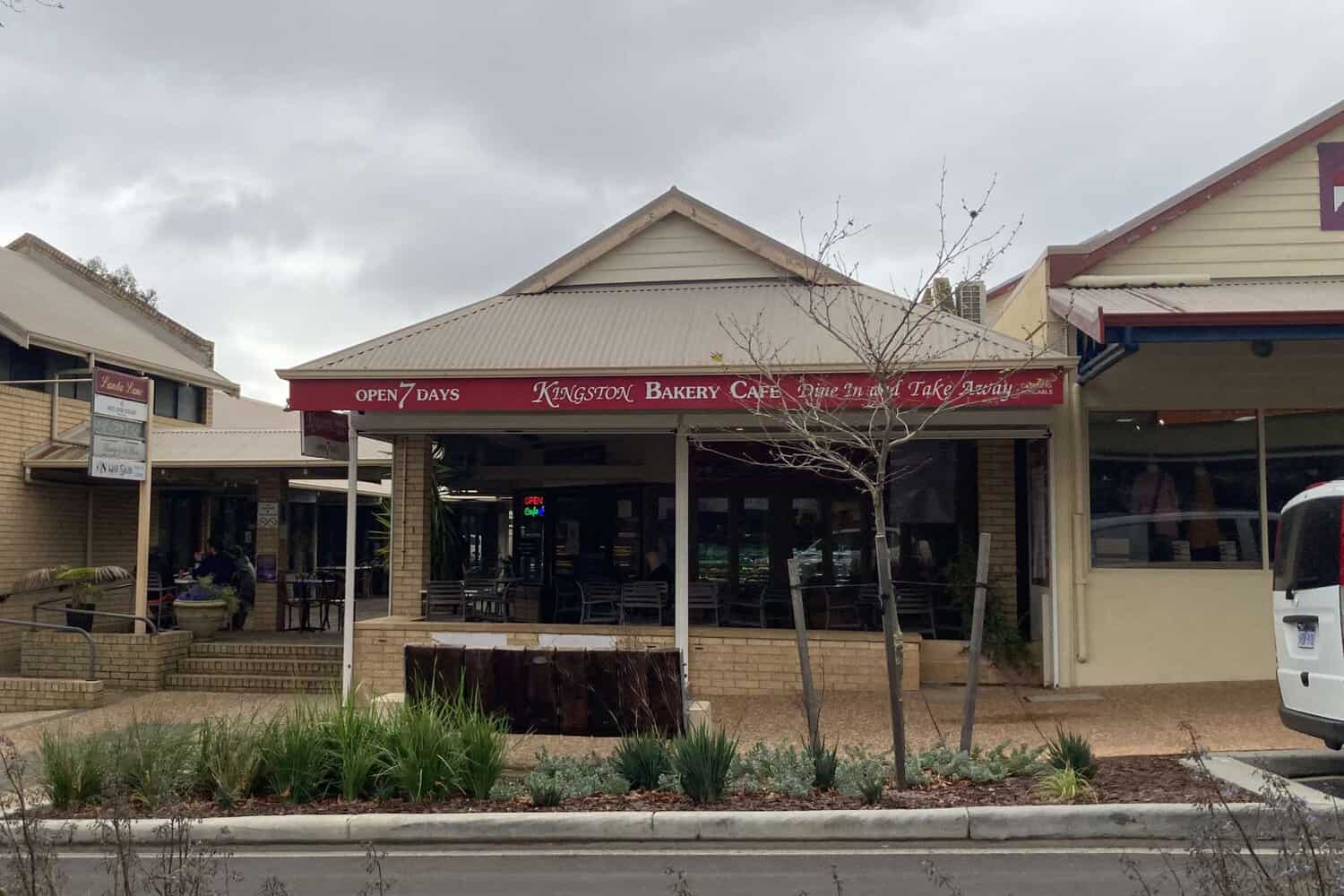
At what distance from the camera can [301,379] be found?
11.6 metres

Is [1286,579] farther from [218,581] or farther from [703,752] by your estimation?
[218,581]

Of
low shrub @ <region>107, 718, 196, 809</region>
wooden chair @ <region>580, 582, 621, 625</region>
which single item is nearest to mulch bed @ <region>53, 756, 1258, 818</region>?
low shrub @ <region>107, 718, 196, 809</region>

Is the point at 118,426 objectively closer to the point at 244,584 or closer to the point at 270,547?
the point at 270,547

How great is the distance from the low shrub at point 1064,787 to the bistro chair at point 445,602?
7.50 metres

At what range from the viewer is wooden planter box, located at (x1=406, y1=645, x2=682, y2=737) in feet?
27.9

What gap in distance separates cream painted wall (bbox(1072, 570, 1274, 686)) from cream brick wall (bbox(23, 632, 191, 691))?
10.5m

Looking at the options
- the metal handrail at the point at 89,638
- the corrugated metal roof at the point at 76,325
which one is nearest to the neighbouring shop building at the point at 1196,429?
the metal handrail at the point at 89,638

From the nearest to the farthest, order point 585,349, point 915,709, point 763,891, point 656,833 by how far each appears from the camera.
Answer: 1. point 763,891
2. point 656,833
3. point 915,709
4. point 585,349

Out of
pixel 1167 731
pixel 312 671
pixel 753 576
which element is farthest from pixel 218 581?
pixel 1167 731

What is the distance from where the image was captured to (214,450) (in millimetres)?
16969

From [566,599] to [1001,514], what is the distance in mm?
6166

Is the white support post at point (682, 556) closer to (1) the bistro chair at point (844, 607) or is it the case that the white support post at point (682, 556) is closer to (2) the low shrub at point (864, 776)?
(1) the bistro chair at point (844, 607)

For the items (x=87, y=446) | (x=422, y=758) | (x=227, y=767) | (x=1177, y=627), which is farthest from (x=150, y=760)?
(x=87, y=446)

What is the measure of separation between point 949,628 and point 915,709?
9.06 ft
